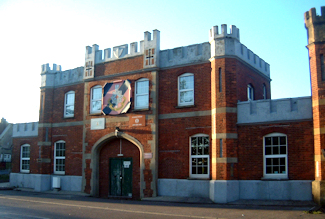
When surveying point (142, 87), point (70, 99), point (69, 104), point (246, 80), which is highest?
point (246, 80)

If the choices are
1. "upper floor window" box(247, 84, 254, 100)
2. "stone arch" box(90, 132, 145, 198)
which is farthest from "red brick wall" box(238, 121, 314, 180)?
"stone arch" box(90, 132, 145, 198)

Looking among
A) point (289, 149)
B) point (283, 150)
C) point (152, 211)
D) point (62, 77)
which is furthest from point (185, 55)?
point (62, 77)

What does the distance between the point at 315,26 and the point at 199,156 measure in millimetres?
8202

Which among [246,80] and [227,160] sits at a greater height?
[246,80]

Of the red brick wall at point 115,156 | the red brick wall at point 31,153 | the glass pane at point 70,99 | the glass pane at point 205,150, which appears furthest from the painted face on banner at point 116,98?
the red brick wall at point 31,153

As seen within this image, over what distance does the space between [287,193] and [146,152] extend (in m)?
7.52

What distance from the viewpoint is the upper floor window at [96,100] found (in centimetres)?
2146

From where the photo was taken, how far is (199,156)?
17.7 m

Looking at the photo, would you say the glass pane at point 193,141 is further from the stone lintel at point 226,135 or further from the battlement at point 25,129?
the battlement at point 25,129

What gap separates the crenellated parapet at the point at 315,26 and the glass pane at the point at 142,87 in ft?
28.9

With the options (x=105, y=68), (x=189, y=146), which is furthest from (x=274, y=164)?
(x=105, y=68)

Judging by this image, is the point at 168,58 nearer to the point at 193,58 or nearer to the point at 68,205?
the point at 193,58

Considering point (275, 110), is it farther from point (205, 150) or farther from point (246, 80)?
point (205, 150)

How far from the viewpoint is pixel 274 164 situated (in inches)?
632
